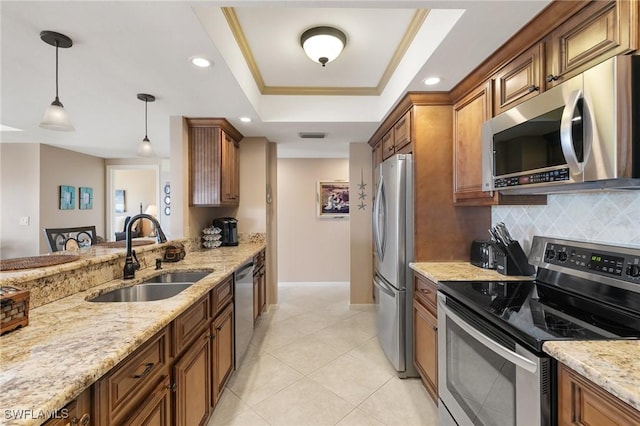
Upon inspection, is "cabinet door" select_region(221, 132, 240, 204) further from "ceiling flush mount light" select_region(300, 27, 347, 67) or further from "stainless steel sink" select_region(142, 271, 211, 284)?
"ceiling flush mount light" select_region(300, 27, 347, 67)

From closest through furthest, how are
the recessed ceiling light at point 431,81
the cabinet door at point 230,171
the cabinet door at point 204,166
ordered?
the recessed ceiling light at point 431,81 → the cabinet door at point 204,166 → the cabinet door at point 230,171

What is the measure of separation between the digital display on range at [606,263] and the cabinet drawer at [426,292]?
2.60 ft

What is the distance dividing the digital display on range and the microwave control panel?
45cm

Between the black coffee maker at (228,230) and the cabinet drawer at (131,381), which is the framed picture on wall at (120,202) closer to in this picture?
the black coffee maker at (228,230)

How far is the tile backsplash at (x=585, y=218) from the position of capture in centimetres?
135

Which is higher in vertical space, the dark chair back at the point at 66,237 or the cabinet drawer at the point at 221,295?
the dark chair back at the point at 66,237

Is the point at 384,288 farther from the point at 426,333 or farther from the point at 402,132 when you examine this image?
the point at 402,132

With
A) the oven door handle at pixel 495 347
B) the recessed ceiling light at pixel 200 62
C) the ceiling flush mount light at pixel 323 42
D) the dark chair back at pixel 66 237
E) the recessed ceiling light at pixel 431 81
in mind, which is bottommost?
the oven door handle at pixel 495 347

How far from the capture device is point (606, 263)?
1.34 metres

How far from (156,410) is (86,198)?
5.68 metres

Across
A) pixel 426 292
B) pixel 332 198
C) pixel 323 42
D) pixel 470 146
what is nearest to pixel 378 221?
pixel 426 292

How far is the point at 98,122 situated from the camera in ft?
11.1

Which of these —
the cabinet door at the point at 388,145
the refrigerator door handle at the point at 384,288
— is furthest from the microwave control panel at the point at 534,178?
the cabinet door at the point at 388,145

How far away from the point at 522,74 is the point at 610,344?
4.54 feet
